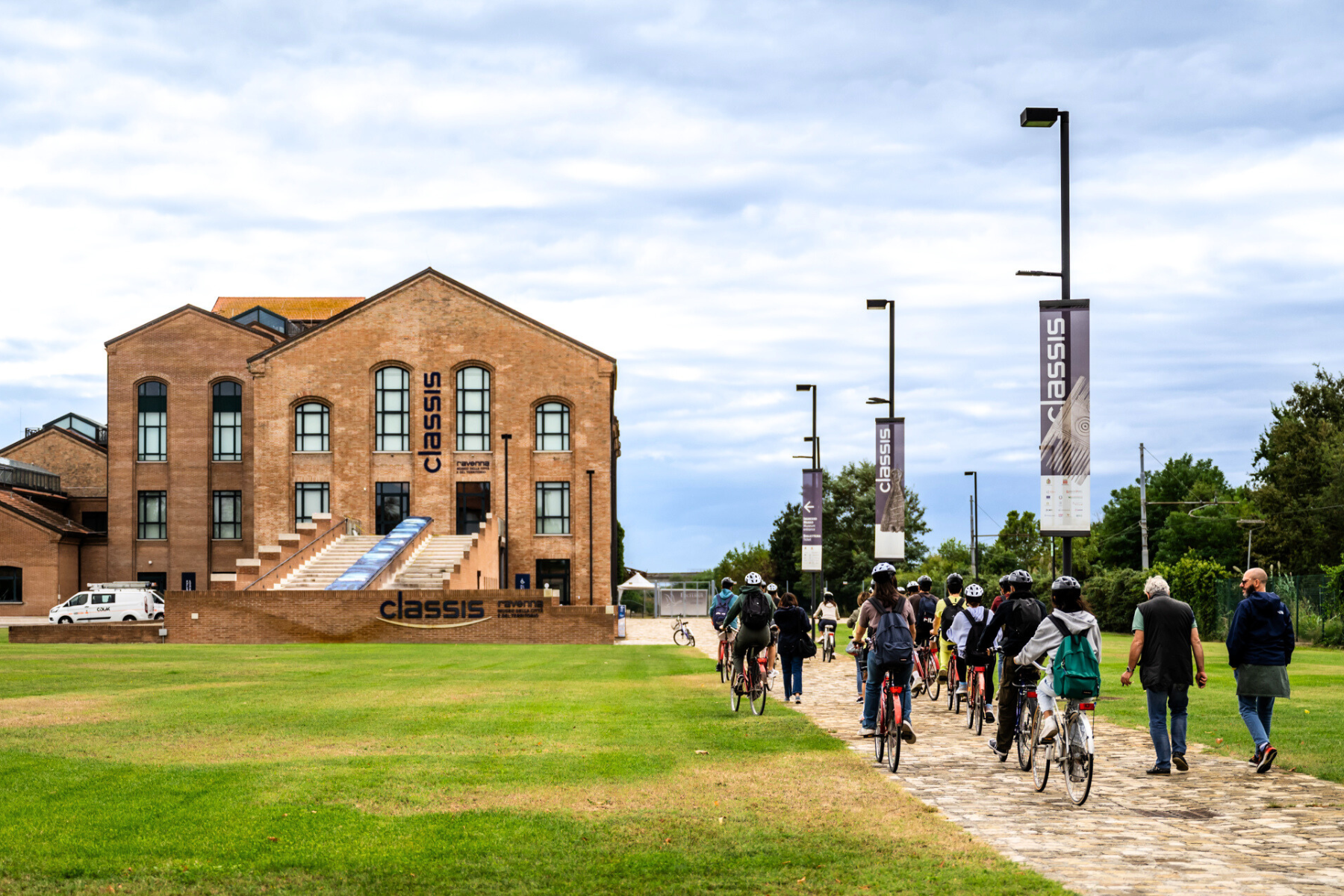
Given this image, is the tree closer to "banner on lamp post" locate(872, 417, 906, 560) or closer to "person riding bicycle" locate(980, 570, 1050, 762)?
Result: "banner on lamp post" locate(872, 417, 906, 560)

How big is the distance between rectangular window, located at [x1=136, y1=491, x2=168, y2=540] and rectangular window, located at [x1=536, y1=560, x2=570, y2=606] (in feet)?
70.9

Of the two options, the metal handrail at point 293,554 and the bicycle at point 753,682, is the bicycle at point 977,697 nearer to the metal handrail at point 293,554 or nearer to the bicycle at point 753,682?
the bicycle at point 753,682

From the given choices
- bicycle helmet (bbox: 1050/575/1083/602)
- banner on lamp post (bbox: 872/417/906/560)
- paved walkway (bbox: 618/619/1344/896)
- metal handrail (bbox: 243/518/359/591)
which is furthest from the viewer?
metal handrail (bbox: 243/518/359/591)

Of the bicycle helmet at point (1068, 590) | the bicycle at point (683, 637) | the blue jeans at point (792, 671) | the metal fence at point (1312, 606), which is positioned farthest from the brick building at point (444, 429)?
the bicycle helmet at point (1068, 590)

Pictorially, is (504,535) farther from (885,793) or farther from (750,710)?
(885,793)

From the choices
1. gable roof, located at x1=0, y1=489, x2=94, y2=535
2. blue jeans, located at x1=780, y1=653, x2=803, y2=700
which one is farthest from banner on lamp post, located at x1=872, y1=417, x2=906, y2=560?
gable roof, located at x1=0, y1=489, x2=94, y2=535

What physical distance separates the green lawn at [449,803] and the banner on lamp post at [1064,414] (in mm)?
4516

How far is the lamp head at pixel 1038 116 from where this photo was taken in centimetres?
1873

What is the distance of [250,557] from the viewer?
229ft

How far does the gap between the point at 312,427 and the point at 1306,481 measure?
51.6 m

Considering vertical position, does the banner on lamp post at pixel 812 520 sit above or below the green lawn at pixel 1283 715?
above

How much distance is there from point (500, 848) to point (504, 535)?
5588cm

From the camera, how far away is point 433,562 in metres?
53.9

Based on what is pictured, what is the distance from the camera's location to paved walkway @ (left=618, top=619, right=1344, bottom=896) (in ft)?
25.5
